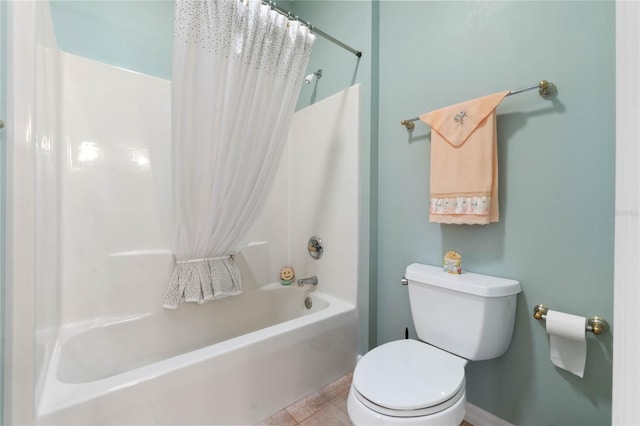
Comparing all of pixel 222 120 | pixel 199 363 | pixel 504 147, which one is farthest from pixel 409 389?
pixel 222 120

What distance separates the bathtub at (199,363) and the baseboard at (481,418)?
0.65 meters

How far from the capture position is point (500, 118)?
121cm

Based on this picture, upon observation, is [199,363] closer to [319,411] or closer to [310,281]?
[319,411]

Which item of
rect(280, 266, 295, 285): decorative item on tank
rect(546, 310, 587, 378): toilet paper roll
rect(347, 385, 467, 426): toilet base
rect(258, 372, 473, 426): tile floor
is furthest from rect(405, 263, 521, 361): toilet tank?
rect(280, 266, 295, 285): decorative item on tank

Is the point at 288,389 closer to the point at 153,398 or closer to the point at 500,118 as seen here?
the point at 153,398

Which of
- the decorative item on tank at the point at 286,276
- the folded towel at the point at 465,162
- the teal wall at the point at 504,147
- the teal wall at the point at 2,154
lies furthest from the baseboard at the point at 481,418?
the teal wall at the point at 2,154

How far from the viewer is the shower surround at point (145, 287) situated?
106 cm

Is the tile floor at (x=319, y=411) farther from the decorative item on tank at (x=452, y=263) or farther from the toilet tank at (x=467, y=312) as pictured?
the decorative item on tank at (x=452, y=263)

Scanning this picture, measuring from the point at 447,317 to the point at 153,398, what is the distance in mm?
1219

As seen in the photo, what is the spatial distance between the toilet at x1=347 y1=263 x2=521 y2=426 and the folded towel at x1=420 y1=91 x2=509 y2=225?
0.94 feet

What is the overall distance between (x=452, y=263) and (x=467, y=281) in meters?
0.12

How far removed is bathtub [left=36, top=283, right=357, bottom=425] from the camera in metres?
0.97

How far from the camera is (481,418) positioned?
1.30 meters

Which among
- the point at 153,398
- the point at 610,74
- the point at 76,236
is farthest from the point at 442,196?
the point at 76,236
